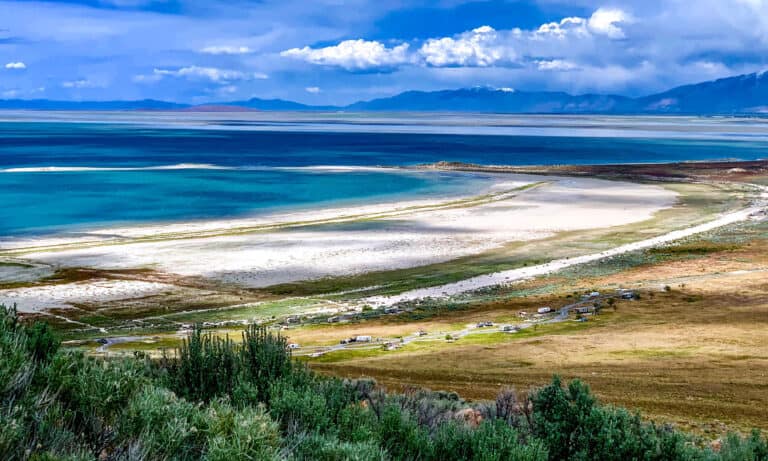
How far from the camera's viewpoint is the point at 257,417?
1020cm

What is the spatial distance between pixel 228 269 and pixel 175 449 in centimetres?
4028

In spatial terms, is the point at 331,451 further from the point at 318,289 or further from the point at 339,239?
the point at 339,239

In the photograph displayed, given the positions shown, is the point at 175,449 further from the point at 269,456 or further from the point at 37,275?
the point at 37,275

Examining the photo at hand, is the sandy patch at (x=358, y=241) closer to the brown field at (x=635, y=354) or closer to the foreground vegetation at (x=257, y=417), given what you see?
the brown field at (x=635, y=354)

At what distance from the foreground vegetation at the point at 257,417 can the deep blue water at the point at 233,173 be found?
53.4 meters

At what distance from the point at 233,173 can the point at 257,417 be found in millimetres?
103163

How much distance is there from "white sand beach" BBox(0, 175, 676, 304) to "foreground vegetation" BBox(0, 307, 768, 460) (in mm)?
28785

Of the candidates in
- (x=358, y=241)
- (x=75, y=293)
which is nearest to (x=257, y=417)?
(x=75, y=293)

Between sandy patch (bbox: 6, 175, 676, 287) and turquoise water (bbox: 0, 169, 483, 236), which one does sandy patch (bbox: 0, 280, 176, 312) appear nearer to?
sandy patch (bbox: 6, 175, 676, 287)

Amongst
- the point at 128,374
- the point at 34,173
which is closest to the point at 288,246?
the point at 128,374

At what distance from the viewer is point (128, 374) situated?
11.5 m

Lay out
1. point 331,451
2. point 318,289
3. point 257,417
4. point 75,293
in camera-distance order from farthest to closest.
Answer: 1. point 318,289
2. point 75,293
3. point 331,451
4. point 257,417

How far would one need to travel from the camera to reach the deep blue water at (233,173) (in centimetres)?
7606


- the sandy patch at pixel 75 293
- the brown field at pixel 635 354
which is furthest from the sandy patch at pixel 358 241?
the brown field at pixel 635 354
